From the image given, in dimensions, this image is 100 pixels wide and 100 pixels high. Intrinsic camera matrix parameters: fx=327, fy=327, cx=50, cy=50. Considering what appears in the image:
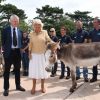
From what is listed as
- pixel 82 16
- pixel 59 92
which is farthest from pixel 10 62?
pixel 82 16

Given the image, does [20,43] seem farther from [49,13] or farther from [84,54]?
[49,13]

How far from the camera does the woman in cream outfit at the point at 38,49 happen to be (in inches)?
358

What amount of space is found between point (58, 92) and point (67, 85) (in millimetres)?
1084

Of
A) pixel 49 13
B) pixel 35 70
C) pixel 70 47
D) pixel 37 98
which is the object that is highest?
pixel 49 13

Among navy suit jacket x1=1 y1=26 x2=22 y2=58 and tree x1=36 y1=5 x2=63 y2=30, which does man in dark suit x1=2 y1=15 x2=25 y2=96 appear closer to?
navy suit jacket x1=1 y1=26 x2=22 y2=58

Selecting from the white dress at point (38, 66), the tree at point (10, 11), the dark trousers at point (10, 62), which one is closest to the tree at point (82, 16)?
the tree at point (10, 11)

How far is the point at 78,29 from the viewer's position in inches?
433

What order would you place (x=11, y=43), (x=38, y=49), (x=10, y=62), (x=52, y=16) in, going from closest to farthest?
(x=38, y=49) < (x=11, y=43) < (x=10, y=62) < (x=52, y=16)

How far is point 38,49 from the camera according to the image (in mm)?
9133

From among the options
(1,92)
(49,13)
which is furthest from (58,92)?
(49,13)

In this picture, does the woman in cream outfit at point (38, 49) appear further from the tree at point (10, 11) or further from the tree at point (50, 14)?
the tree at point (50, 14)

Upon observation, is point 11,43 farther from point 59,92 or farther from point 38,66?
point 59,92

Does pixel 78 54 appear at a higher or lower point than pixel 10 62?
higher

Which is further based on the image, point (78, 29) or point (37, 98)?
point (78, 29)
